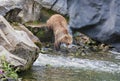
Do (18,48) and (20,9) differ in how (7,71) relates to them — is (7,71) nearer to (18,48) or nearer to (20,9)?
(18,48)

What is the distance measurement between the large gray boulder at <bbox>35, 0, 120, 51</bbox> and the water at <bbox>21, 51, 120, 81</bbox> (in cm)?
71

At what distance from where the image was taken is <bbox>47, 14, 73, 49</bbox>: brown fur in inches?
406

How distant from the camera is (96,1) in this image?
32.2ft

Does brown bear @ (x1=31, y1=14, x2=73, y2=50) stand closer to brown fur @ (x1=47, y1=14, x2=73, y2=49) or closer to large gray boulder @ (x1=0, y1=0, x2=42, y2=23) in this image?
brown fur @ (x1=47, y1=14, x2=73, y2=49)

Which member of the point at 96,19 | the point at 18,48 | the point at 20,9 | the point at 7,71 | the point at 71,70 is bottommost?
the point at 71,70

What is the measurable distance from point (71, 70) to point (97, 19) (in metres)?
2.55

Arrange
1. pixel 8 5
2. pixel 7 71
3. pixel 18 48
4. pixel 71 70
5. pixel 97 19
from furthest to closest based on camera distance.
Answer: pixel 8 5
pixel 97 19
pixel 71 70
pixel 18 48
pixel 7 71

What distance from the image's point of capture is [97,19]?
1012 centimetres


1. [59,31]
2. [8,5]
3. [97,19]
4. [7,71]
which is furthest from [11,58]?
[8,5]

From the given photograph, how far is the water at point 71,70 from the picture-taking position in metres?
7.25

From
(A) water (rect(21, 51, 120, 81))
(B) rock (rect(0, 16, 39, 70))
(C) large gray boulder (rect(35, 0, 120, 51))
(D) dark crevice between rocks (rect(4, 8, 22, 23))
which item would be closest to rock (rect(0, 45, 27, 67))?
(B) rock (rect(0, 16, 39, 70))

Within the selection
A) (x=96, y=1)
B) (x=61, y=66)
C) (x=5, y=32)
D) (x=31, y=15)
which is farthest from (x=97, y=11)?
(x=31, y=15)

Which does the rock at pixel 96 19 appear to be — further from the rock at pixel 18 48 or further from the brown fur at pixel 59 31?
the rock at pixel 18 48

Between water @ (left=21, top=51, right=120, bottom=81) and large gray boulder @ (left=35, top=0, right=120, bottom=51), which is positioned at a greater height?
large gray boulder @ (left=35, top=0, right=120, bottom=51)
